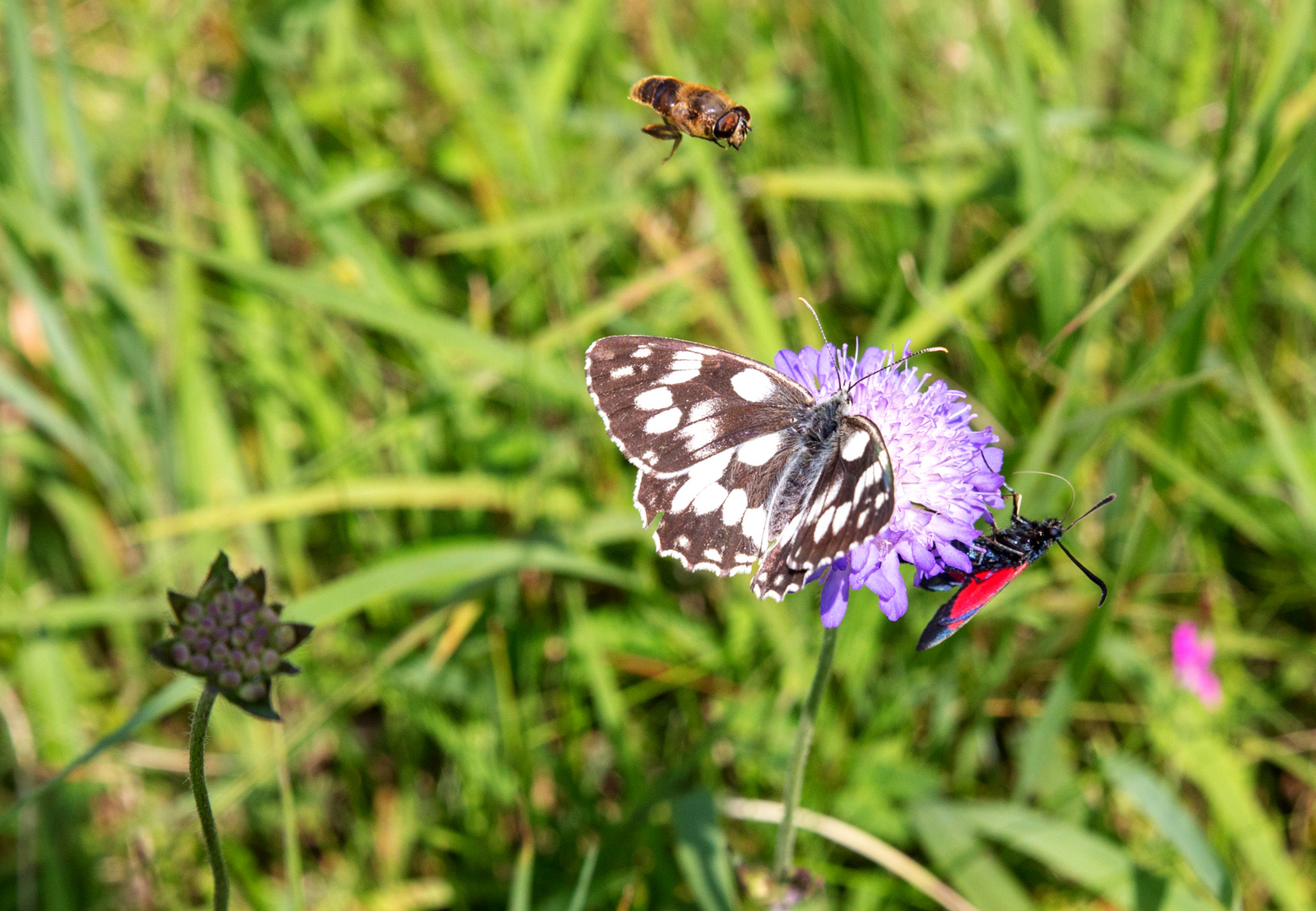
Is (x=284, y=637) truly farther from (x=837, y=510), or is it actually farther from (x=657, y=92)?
(x=657, y=92)

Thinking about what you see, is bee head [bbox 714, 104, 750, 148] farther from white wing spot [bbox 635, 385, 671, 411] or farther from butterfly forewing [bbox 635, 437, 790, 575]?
butterfly forewing [bbox 635, 437, 790, 575]

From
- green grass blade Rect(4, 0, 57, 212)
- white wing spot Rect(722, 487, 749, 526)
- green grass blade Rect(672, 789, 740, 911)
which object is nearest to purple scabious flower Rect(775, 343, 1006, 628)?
white wing spot Rect(722, 487, 749, 526)

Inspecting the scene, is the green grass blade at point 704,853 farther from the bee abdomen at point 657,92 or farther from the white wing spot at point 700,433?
the bee abdomen at point 657,92

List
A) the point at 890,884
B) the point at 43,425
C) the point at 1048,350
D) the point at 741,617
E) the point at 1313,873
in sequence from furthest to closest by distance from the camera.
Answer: the point at 43,425, the point at 741,617, the point at 1313,873, the point at 890,884, the point at 1048,350

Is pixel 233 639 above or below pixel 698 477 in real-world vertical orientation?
below

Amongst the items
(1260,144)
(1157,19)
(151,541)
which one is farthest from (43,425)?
(1157,19)

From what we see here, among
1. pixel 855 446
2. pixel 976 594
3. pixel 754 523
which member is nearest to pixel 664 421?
pixel 754 523

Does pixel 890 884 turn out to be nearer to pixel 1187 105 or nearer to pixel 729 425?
pixel 729 425

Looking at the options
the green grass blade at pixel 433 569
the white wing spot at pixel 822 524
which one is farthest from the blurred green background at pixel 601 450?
the white wing spot at pixel 822 524
